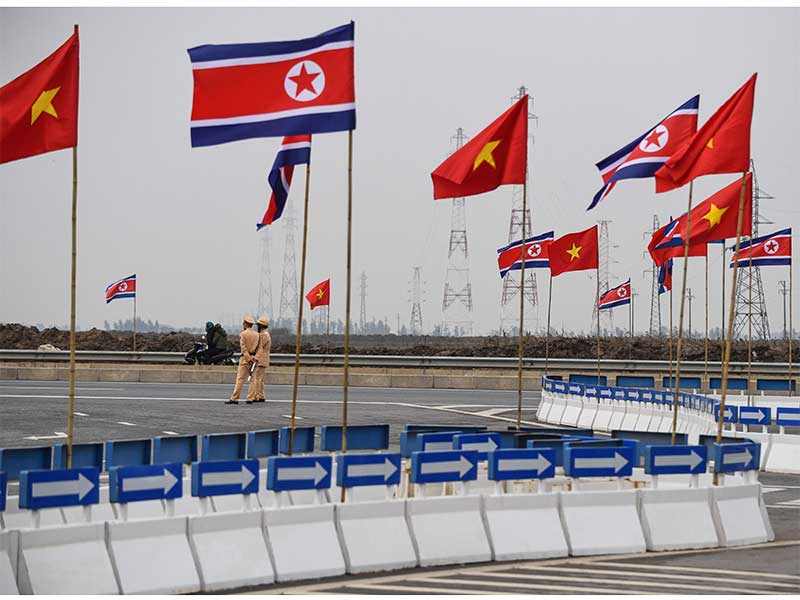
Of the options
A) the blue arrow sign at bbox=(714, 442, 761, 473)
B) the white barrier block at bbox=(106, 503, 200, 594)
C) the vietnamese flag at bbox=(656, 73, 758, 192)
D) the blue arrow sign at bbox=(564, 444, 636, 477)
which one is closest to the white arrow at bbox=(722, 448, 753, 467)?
the blue arrow sign at bbox=(714, 442, 761, 473)

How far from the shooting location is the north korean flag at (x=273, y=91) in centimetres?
1650

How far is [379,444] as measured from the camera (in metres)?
18.7

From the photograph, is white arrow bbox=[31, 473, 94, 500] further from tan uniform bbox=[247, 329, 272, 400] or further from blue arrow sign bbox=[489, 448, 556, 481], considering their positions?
tan uniform bbox=[247, 329, 272, 400]

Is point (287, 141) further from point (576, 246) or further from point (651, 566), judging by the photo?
point (576, 246)

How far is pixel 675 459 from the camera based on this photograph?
16.0 m

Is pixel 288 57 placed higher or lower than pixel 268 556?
higher

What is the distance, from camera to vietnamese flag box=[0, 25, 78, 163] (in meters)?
14.8

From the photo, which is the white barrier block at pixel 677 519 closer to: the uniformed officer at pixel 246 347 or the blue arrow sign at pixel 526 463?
the blue arrow sign at pixel 526 463

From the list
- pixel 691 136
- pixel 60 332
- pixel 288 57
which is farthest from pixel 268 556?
pixel 60 332

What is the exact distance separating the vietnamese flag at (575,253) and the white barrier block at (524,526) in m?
23.0

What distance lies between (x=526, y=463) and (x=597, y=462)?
92 cm

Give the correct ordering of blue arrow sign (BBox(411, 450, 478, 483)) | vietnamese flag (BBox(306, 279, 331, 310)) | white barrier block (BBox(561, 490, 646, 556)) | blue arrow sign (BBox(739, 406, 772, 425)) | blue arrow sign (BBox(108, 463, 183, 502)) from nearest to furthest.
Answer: blue arrow sign (BBox(108, 463, 183, 502))
blue arrow sign (BBox(411, 450, 478, 483))
white barrier block (BBox(561, 490, 646, 556))
blue arrow sign (BBox(739, 406, 772, 425))
vietnamese flag (BBox(306, 279, 331, 310))

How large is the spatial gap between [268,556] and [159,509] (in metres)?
2.41

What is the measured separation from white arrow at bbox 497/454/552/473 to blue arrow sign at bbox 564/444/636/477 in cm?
46
